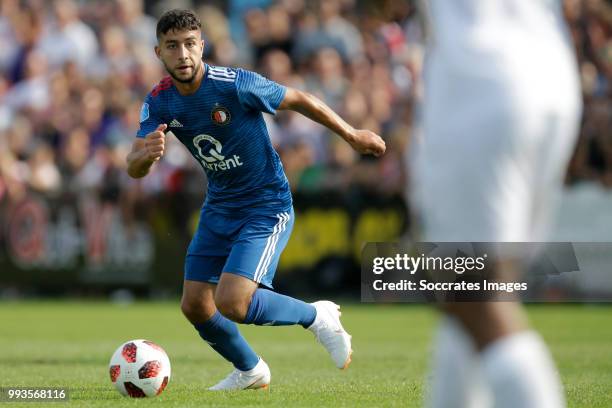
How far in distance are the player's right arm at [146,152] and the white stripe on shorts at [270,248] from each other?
3.50 feet

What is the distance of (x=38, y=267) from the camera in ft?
60.0

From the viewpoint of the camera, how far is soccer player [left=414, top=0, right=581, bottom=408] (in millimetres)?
3422

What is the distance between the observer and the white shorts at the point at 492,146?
343 cm

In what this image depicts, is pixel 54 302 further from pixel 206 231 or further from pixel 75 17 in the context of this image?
pixel 206 231

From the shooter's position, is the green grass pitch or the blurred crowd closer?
the green grass pitch

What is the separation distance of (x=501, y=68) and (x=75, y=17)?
18.7 m

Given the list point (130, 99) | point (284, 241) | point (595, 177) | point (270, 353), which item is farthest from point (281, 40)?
point (284, 241)

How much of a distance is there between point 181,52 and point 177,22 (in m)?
0.19

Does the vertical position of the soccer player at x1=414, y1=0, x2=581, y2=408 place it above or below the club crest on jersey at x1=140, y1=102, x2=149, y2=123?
above

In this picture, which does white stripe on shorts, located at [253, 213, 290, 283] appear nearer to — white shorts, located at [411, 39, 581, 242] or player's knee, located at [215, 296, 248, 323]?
player's knee, located at [215, 296, 248, 323]

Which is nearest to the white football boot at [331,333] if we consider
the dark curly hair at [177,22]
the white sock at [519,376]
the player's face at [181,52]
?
the player's face at [181,52]

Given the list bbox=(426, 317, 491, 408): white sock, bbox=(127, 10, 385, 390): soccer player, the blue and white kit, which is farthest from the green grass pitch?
bbox=(426, 317, 491, 408): white sock

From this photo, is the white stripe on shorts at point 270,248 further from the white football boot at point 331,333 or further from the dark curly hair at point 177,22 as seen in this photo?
the dark curly hair at point 177,22

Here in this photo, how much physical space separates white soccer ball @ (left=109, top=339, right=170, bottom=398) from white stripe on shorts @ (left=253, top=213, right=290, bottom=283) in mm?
823
